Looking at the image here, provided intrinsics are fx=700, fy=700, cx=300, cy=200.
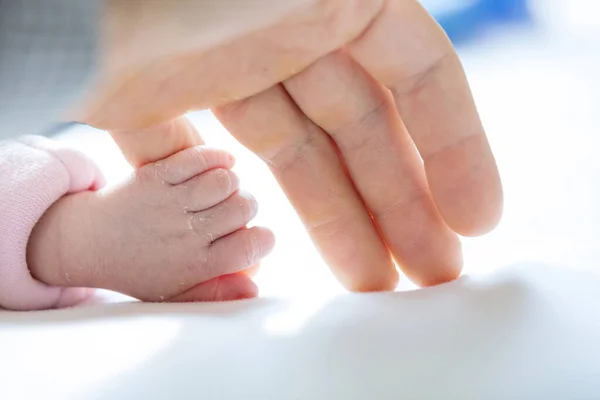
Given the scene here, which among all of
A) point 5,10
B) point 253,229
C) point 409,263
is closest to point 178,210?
point 253,229

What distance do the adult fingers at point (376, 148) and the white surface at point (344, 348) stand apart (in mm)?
77

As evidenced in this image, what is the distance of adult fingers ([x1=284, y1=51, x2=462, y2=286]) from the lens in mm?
505

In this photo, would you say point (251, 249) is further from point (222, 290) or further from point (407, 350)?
point (407, 350)

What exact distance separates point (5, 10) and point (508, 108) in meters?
0.67

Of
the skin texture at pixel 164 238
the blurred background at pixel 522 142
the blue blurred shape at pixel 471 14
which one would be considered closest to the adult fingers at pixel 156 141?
the skin texture at pixel 164 238

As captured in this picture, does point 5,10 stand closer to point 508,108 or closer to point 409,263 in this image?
point 409,263

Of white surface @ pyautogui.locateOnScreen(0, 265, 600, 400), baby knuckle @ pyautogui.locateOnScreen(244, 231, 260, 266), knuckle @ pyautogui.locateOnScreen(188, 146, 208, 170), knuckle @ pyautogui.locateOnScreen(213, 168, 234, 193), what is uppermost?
knuckle @ pyautogui.locateOnScreen(188, 146, 208, 170)

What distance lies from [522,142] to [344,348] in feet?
1.40

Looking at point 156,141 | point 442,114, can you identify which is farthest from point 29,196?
point 442,114

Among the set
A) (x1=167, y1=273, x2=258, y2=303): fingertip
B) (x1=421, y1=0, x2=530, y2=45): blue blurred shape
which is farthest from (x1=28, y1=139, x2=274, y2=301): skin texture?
(x1=421, y1=0, x2=530, y2=45): blue blurred shape

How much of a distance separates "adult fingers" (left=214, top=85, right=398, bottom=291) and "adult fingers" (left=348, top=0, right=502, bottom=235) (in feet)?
0.22

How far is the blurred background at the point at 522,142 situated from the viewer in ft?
1.73

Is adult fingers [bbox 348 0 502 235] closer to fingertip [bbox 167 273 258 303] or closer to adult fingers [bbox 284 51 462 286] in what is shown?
adult fingers [bbox 284 51 462 286]

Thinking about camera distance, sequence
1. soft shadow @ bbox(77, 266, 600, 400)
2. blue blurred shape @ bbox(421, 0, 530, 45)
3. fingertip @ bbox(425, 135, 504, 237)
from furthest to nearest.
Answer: blue blurred shape @ bbox(421, 0, 530, 45) → fingertip @ bbox(425, 135, 504, 237) → soft shadow @ bbox(77, 266, 600, 400)
